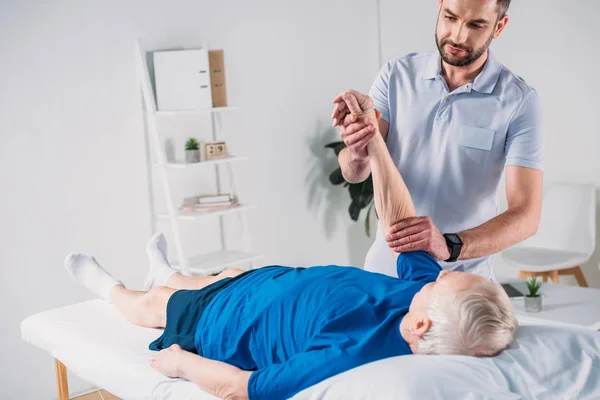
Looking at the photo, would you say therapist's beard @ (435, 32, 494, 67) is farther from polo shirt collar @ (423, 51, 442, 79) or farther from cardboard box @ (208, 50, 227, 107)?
cardboard box @ (208, 50, 227, 107)

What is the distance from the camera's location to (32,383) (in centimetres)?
366

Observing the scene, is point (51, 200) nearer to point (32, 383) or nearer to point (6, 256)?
point (6, 256)

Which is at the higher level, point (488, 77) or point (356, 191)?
point (488, 77)

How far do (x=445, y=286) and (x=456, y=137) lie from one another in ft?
2.12

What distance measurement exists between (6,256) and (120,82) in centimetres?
106

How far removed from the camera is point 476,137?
210 cm

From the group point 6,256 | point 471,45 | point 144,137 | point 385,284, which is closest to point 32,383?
point 6,256

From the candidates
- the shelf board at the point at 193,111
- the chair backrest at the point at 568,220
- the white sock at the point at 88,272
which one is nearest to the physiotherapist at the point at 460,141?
the white sock at the point at 88,272

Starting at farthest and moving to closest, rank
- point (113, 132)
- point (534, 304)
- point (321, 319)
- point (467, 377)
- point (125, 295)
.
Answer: point (113, 132) → point (534, 304) → point (125, 295) → point (321, 319) → point (467, 377)

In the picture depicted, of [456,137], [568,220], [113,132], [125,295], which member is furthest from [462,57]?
[568,220]

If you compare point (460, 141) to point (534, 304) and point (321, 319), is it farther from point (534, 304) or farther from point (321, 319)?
point (534, 304)

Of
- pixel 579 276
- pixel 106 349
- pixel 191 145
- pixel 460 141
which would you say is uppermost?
pixel 460 141

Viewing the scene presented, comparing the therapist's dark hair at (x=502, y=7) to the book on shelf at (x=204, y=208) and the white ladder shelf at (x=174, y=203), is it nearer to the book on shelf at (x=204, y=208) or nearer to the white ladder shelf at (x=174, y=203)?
the white ladder shelf at (x=174, y=203)

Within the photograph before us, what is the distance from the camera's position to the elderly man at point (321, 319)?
1.57 meters
